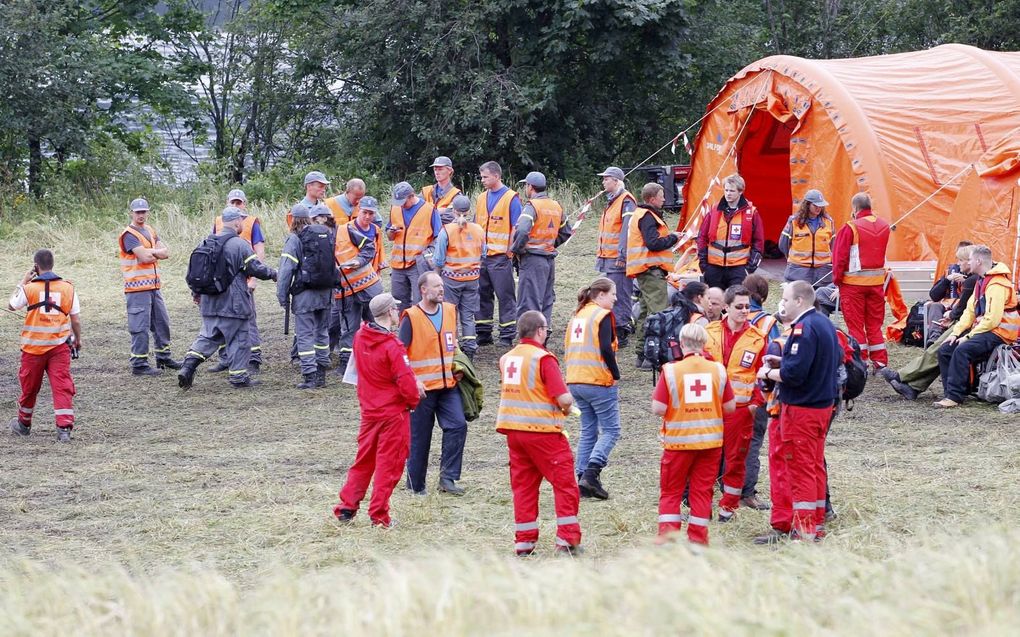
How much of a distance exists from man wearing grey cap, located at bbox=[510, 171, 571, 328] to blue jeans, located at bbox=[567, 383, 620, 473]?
4.87 meters

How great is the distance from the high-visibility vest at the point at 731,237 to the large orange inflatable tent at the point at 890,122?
11.5ft

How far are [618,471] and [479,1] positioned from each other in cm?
1713

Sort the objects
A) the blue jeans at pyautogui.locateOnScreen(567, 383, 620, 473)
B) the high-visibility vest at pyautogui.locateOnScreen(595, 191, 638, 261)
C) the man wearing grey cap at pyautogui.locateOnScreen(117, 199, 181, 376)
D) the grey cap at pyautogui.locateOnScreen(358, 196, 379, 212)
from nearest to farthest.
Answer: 1. the blue jeans at pyautogui.locateOnScreen(567, 383, 620, 473)
2. the grey cap at pyautogui.locateOnScreen(358, 196, 379, 212)
3. the man wearing grey cap at pyautogui.locateOnScreen(117, 199, 181, 376)
4. the high-visibility vest at pyautogui.locateOnScreen(595, 191, 638, 261)

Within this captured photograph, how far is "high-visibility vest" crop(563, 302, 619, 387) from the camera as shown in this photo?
8391 mm

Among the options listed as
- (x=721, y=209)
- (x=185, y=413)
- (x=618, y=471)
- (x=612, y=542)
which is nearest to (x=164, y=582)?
(x=612, y=542)

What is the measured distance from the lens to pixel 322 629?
504 centimetres

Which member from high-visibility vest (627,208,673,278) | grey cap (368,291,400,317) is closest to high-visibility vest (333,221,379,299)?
high-visibility vest (627,208,673,278)

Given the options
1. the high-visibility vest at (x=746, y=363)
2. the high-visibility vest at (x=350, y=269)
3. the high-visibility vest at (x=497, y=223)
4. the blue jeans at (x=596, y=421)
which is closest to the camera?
the high-visibility vest at (x=746, y=363)

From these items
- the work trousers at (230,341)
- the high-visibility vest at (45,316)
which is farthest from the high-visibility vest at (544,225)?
the high-visibility vest at (45,316)

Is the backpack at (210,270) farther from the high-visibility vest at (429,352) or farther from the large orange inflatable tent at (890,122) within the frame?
the large orange inflatable tent at (890,122)

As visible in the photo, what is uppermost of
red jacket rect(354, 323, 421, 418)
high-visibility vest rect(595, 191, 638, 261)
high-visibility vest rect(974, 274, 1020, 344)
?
high-visibility vest rect(595, 191, 638, 261)

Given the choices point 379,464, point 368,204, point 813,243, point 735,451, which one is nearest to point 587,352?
point 735,451

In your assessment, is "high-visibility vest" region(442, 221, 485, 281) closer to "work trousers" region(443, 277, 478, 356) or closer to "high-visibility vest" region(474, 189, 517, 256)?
"work trousers" region(443, 277, 478, 356)

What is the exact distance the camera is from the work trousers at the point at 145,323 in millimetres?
13164
